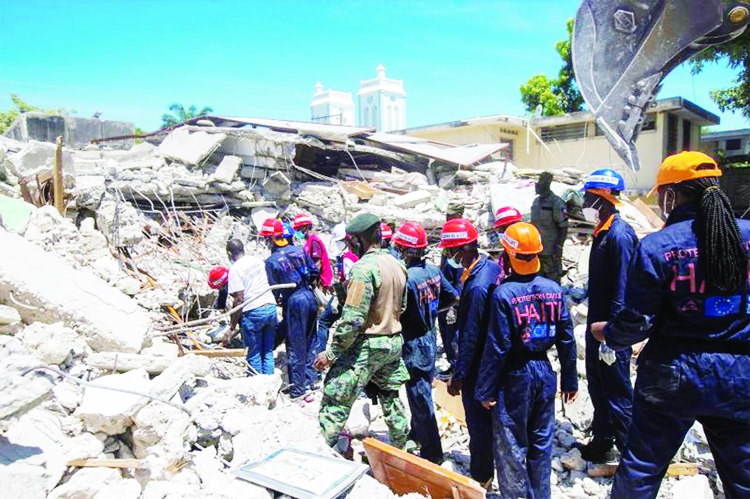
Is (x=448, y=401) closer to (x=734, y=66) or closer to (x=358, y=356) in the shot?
(x=358, y=356)

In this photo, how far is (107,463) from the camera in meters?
2.92

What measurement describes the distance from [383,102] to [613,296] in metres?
36.3

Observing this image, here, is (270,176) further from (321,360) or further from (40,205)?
(321,360)

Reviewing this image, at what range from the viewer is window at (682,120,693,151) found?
16625 mm

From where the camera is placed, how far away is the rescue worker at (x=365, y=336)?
3.39m

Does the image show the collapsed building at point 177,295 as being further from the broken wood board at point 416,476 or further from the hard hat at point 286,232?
the hard hat at point 286,232

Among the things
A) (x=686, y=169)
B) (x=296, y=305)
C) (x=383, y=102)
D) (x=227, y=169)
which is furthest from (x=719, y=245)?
(x=383, y=102)

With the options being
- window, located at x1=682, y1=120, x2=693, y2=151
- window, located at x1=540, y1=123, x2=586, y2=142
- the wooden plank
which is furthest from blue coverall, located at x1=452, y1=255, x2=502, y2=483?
window, located at x1=682, y1=120, x2=693, y2=151

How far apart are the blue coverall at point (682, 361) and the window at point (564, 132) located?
51.1ft

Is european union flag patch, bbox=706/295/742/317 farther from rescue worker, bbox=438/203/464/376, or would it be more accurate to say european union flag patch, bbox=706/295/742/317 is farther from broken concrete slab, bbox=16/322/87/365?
broken concrete slab, bbox=16/322/87/365

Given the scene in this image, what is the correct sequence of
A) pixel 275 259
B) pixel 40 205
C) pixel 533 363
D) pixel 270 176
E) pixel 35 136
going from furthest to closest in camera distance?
pixel 35 136
pixel 270 176
pixel 40 205
pixel 275 259
pixel 533 363

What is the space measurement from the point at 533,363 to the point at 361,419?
1.88m

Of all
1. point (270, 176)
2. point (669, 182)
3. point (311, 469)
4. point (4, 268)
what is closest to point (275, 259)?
point (4, 268)

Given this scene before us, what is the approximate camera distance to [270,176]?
987cm
